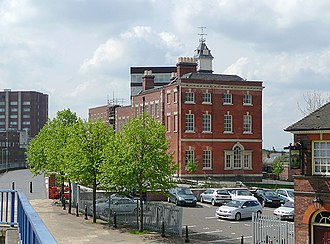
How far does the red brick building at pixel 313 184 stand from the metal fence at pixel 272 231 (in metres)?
0.90

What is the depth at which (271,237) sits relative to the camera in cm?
2419

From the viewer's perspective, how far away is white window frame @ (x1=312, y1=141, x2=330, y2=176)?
22.2m

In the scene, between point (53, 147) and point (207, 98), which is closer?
point (53, 147)

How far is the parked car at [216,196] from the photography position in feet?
146

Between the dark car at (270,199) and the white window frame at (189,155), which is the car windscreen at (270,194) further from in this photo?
the white window frame at (189,155)

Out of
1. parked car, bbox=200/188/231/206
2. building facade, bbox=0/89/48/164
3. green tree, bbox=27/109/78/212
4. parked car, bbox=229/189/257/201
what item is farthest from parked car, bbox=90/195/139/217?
building facade, bbox=0/89/48/164

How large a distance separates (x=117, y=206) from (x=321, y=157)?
1507 centimetres

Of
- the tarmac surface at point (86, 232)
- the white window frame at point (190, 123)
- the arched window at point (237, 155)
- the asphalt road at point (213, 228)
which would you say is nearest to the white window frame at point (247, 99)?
the arched window at point (237, 155)

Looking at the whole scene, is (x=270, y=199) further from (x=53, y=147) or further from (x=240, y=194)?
(x=53, y=147)

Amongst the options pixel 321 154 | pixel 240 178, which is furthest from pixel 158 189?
pixel 240 178

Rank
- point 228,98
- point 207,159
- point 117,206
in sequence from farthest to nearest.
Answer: point 228,98 → point 207,159 → point 117,206

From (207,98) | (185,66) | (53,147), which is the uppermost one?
(185,66)

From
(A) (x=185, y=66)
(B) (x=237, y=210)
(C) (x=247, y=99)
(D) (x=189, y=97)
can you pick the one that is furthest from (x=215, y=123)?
(B) (x=237, y=210)

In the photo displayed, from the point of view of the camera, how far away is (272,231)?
957 inches
